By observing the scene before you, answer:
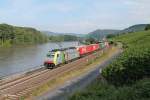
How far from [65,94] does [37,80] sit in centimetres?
446

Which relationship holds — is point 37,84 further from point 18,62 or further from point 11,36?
point 11,36

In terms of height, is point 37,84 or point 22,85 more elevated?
point 22,85

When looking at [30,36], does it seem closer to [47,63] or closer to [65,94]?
[47,63]

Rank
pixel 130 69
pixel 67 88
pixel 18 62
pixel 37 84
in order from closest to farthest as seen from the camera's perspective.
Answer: pixel 130 69 < pixel 37 84 < pixel 67 88 < pixel 18 62

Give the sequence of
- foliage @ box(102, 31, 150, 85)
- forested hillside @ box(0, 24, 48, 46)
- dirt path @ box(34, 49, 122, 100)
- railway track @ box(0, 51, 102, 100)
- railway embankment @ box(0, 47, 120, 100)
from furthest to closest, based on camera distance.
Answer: forested hillside @ box(0, 24, 48, 46)
dirt path @ box(34, 49, 122, 100)
railway embankment @ box(0, 47, 120, 100)
railway track @ box(0, 51, 102, 100)
foliage @ box(102, 31, 150, 85)

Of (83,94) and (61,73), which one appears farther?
(61,73)

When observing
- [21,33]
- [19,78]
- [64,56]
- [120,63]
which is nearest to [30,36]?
[21,33]

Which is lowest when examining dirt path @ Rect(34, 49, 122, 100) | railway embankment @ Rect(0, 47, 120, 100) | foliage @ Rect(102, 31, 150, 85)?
dirt path @ Rect(34, 49, 122, 100)

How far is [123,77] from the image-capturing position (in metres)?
24.2

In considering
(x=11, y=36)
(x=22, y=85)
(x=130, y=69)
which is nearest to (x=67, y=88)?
(x=22, y=85)

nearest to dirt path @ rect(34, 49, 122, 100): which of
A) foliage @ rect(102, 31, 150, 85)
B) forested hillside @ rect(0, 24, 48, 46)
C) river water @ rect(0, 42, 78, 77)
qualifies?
foliage @ rect(102, 31, 150, 85)

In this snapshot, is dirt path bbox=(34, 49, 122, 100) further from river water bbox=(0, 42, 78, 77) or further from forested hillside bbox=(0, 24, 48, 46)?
forested hillside bbox=(0, 24, 48, 46)

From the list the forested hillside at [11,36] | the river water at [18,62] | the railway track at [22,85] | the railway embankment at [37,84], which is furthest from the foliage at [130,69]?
the forested hillside at [11,36]

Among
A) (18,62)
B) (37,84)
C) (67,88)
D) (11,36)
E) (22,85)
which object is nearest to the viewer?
(22,85)
